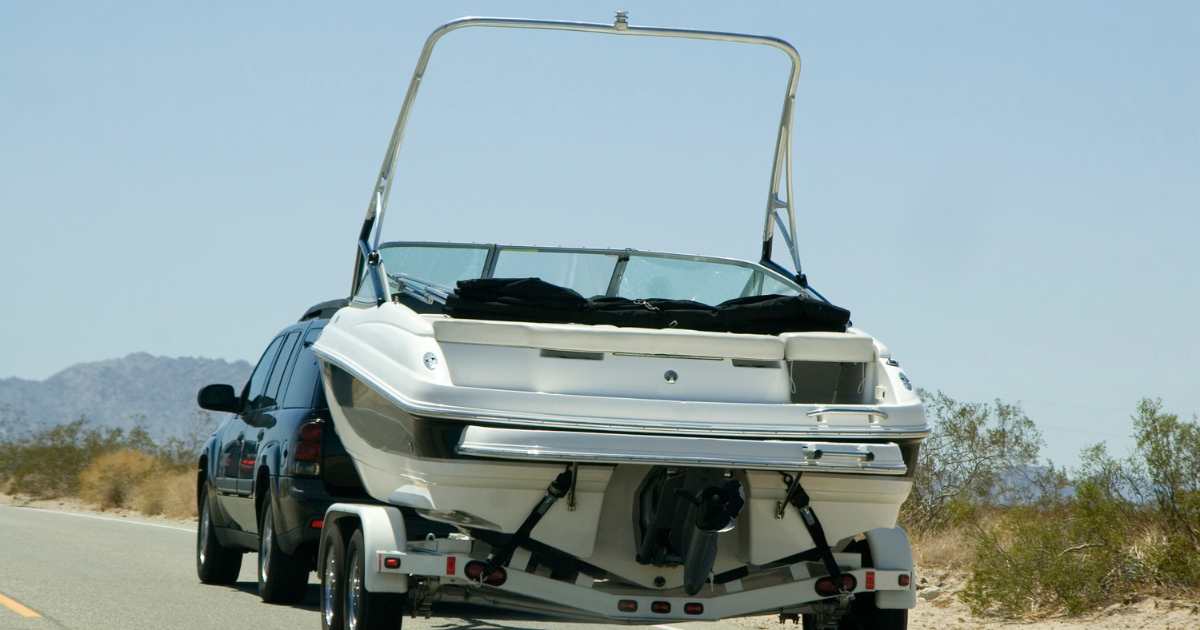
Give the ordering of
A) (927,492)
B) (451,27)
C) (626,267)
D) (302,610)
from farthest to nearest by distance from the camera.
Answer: (927,492) < (302,610) < (626,267) < (451,27)

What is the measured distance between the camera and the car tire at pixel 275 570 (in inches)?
478

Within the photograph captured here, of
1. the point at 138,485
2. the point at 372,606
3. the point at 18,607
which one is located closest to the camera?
the point at 372,606

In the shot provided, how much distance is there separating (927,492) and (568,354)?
1262cm

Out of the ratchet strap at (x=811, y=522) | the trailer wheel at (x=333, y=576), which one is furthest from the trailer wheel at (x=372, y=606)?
the ratchet strap at (x=811, y=522)

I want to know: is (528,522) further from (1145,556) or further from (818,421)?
(1145,556)

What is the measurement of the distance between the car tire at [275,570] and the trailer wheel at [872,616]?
4554 mm

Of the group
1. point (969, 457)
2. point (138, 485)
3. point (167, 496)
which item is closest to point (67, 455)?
point (138, 485)

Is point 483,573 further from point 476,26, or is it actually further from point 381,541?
Result: point 476,26

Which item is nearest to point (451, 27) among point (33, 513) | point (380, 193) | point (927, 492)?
point (380, 193)

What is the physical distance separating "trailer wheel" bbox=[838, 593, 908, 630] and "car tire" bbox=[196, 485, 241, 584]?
670 cm

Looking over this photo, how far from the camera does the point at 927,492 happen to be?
20031mm

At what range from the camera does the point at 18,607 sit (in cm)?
1206

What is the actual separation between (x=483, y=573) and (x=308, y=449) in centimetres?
334

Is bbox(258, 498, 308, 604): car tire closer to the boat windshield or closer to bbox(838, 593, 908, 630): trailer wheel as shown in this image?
the boat windshield
